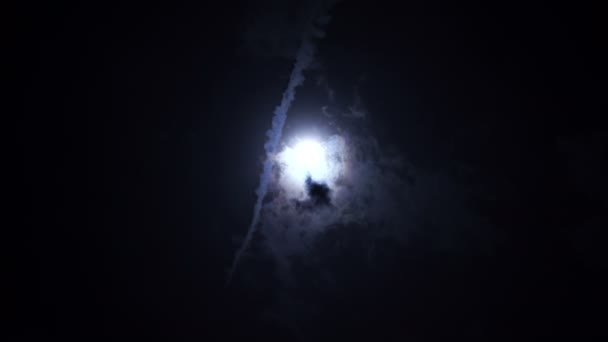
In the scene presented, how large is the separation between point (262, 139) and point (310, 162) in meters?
0.30

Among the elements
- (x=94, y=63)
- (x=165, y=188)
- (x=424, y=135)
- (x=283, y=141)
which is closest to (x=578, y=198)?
(x=424, y=135)

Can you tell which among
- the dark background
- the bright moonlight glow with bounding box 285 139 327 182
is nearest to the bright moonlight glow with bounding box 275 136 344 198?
the bright moonlight glow with bounding box 285 139 327 182

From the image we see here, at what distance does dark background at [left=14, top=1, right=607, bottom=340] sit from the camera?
1674 millimetres

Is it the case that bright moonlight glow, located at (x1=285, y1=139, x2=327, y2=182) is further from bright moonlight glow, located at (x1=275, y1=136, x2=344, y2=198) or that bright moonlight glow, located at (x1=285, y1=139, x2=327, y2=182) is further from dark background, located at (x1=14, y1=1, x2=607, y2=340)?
dark background, located at (x1=14, y1=1, x2=607, y2=340)

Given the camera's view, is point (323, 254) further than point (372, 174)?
Yes

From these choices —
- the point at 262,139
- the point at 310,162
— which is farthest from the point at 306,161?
the point at 262,139

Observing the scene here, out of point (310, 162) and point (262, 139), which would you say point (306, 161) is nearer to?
point (310, 162)

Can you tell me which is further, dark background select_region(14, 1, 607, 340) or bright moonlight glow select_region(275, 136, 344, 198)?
bright moonlight glow select_region(275, 136, 344, 198)

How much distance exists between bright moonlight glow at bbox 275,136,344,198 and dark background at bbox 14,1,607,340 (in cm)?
18

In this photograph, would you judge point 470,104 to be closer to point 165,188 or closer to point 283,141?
point 283,141

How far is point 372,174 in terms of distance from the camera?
1.78 meters

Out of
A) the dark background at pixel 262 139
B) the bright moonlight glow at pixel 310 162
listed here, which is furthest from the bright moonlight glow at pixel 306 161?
the dark background at pixel 262 139

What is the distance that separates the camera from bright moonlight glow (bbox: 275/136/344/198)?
5.88 ft

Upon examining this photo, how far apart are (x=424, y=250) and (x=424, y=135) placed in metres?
0.65
